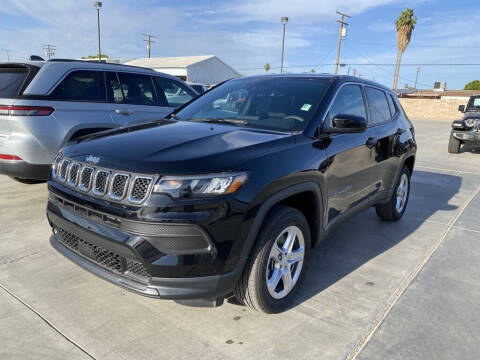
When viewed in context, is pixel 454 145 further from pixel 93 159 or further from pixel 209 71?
pixel 209 71

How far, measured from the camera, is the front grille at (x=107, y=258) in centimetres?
216

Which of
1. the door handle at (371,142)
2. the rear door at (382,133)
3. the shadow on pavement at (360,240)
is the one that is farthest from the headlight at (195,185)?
the rear door at (382,133)

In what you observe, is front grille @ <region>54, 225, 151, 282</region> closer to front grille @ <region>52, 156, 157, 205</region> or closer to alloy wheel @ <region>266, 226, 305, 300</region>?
front grille @ <region>52, 156, 157, 205</region>

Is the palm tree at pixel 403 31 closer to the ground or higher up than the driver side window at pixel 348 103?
higher up

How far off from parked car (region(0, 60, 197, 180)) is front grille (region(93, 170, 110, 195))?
2.38 m

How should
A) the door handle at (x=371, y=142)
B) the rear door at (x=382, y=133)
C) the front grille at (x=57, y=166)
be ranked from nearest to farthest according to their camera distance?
the front grille at (x=57, y=166) → the door handle at (x=371, y=142) → the rear door at (x=382, y=133)

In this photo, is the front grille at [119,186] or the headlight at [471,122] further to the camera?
the headlight at [471,122]

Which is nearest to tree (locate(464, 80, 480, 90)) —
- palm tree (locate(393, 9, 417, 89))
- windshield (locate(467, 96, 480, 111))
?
palm tree (locate(393, 9, 417, 89))

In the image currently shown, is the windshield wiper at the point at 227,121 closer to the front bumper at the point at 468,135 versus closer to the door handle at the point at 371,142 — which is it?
the door handle at the point at 371,142

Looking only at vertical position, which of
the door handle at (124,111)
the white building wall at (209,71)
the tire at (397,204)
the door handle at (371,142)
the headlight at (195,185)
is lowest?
the tire at (397,204)

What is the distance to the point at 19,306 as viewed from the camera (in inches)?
104

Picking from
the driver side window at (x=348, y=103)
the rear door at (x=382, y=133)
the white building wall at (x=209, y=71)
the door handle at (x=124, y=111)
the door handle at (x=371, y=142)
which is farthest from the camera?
the white building wall at (x=209, y=71)

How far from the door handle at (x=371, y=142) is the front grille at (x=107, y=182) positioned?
93.5 inches

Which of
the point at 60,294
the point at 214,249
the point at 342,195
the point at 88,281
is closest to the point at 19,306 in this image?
the point at 60,294
